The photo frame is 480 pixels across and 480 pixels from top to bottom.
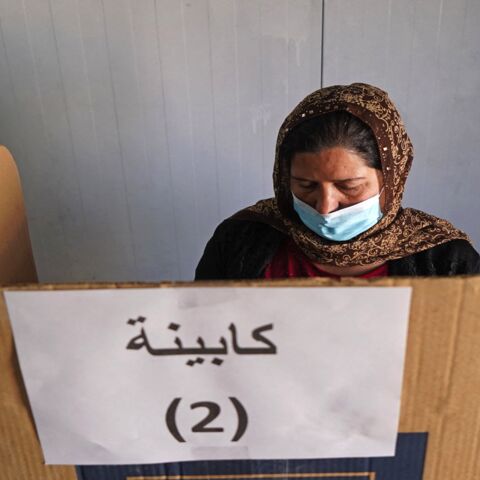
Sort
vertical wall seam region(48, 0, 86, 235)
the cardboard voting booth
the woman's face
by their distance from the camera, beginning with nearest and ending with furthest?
the cardboard voting booth
the woman's face
vertical wall seam region(48, 0, 86, 235)

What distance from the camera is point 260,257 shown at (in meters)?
0.99

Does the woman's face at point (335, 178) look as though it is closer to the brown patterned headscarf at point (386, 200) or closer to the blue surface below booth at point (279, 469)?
the brown patterned headscarf at point (386, 200)

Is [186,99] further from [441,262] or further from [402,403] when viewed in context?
[402,403]

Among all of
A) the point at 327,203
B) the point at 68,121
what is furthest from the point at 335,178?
the point at 68,121

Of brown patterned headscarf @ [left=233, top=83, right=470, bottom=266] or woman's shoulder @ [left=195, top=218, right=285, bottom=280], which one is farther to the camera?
woman's shoulder @ [left=195, top=218, right=285, bottom=280]

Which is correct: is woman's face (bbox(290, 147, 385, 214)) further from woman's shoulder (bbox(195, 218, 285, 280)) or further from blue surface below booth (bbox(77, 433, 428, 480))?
blue surface below booth (bbox(77, 433, 428, 480))

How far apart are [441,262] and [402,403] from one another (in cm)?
56

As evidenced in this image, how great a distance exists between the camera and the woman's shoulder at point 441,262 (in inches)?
36.0

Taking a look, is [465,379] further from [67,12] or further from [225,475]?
[67,12]

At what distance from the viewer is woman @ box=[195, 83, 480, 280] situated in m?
0.86

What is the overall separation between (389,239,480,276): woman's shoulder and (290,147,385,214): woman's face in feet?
0.47

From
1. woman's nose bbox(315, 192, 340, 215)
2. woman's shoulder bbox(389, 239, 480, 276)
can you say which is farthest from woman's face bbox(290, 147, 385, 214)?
woman's shoulder bbox(389, 239, 480, 276)

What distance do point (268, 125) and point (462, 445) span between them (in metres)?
1.02

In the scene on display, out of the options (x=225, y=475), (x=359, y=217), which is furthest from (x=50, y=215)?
(x=225, y=475)
